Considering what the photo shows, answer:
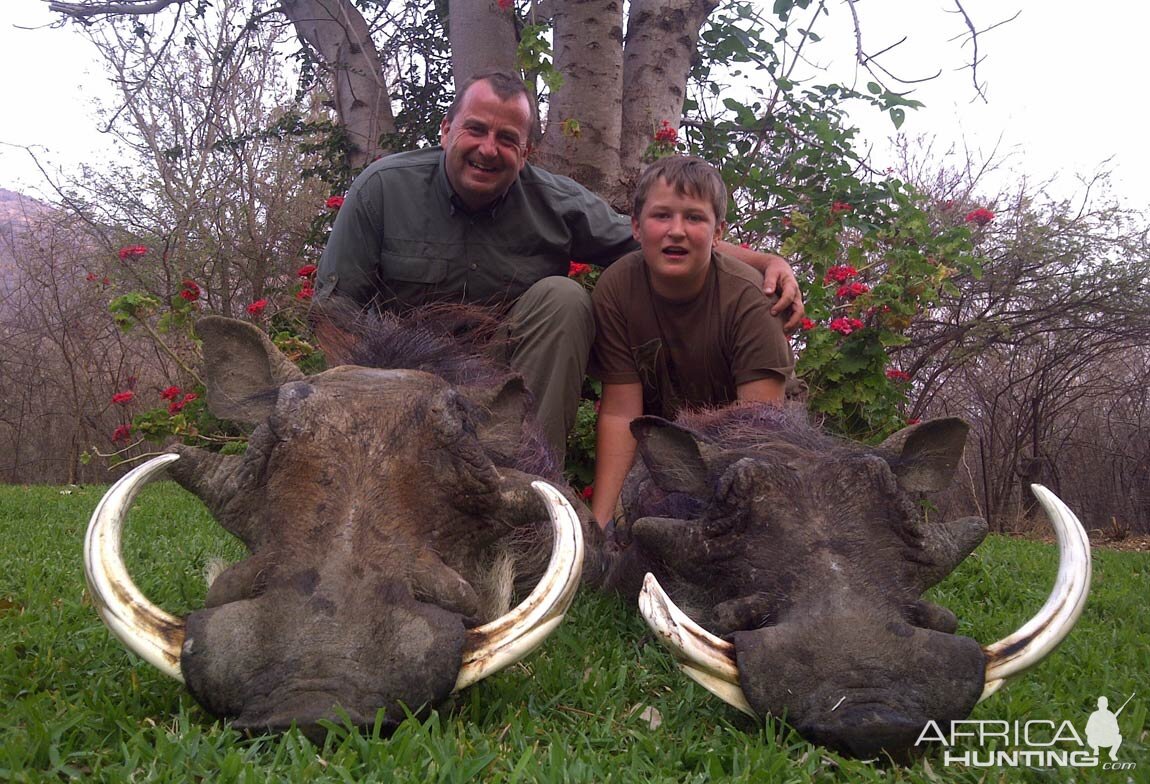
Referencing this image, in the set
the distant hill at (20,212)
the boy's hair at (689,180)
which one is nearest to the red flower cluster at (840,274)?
the boy's hair at (689,180)

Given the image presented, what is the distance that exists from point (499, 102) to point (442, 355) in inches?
51.8

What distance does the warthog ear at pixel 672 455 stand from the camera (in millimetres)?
2426

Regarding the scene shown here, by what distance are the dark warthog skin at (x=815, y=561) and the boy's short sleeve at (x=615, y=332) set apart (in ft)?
2.53

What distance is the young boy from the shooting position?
10.9ft

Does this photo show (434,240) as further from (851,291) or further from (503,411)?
(851,291)

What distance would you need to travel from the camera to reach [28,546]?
405 cm

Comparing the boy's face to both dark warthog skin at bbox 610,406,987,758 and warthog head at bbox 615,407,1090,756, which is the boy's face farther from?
warthog head at bbox 615,407,1090,756

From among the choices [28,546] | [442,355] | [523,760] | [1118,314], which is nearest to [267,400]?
[442,355]

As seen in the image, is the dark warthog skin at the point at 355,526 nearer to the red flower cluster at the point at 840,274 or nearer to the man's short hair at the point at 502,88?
the man's short hair at the point at 502,88

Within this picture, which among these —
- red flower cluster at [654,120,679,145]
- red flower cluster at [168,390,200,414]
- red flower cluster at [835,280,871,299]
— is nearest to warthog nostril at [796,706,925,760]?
red flower cluster at [835,280,871,299]

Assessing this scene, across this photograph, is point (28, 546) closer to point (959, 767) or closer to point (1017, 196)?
point (959, 767)

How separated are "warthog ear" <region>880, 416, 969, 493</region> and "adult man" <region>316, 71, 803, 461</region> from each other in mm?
1180

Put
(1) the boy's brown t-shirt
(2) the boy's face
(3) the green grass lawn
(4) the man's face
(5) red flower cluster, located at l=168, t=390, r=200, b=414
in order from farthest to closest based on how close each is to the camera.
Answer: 1. (5) red flower cluster, located at l=168, t=390, r=200, b=414
2. (4) the man's face
3. (1) the boy's brown t-shirt
4. (2) the boy's face
5. (3) the green grass lawn

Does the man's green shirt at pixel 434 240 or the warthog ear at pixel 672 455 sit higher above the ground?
the man's green shirt at pixel 434 240
